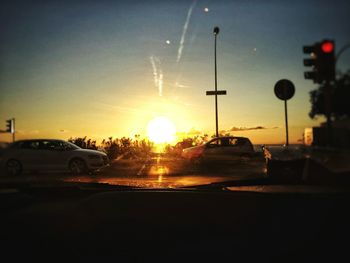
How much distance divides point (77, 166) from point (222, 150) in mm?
8912

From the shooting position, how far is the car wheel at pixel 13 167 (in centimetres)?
1669

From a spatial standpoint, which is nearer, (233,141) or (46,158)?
(46,158)

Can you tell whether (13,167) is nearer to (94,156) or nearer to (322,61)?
(94,156)

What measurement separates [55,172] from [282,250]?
14522 millimetres

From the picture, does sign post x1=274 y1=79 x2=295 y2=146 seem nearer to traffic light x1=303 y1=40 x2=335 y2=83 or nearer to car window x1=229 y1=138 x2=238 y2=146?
traffic light x1=303 y1=40 x2=335 y2=83

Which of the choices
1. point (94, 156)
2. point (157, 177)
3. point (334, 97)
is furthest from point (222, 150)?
point (334, 97)

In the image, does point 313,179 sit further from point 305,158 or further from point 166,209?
point 166,209

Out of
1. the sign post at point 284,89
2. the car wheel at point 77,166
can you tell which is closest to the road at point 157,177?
the car wheel at point 77,166

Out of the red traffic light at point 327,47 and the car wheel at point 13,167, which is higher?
the red traffic light at point 327,47

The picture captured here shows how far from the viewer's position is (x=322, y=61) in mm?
7496

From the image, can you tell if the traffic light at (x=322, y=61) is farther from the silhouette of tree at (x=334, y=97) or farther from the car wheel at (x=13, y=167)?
the car wheel at (x=13, y=167)

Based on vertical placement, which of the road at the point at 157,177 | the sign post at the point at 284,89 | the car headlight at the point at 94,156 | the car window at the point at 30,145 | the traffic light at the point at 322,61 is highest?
the traffic light at the point at 322,61

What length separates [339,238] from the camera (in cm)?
420

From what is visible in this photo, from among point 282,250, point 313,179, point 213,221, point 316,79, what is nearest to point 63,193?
point 213,221
